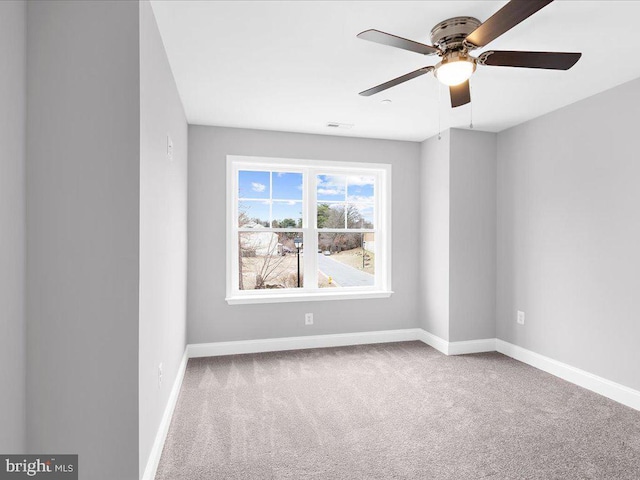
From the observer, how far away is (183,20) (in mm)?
2018

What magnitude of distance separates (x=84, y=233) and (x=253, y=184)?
2667 millimetres

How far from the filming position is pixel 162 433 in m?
2.23

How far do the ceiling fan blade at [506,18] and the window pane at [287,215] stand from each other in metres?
2.78

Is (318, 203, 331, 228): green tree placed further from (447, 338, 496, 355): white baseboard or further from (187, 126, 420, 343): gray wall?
(447, 338, 496, 355): white baseboard

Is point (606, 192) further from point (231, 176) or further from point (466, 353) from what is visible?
point (231, 176)

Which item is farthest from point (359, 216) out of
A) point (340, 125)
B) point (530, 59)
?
point (530, 59)

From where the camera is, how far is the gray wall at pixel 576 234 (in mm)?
2854

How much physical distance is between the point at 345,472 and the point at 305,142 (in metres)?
3.31

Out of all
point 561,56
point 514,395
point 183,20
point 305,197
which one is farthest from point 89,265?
point 514,395

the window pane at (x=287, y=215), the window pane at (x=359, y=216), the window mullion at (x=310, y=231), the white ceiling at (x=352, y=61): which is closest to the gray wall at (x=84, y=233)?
the white ceiling at (x=352, y=61)

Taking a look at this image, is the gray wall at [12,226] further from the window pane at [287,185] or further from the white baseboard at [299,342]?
the window pane at [287,185]

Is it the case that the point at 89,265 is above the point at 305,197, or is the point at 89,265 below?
below

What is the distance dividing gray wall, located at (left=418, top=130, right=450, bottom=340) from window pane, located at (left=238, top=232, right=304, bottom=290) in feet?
5.07

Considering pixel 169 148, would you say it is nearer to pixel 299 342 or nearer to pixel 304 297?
pixel 304 297
